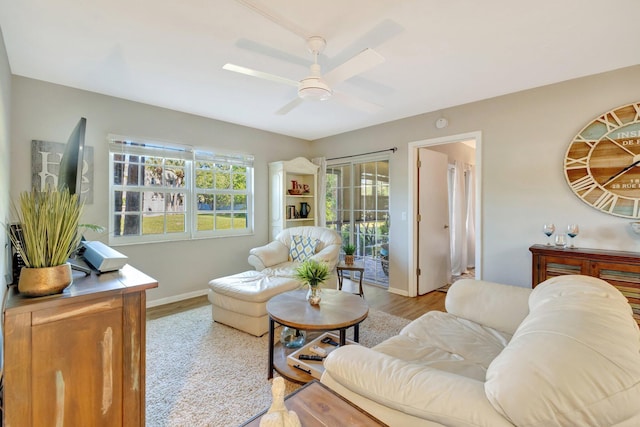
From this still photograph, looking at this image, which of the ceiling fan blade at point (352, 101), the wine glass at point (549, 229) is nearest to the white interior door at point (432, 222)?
the wine glass at point (549, 229)

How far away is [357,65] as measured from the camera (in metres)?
1.82

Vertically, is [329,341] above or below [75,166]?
below

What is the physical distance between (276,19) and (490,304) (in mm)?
2317

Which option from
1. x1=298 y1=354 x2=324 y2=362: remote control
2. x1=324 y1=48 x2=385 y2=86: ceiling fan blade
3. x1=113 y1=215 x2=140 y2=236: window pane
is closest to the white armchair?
x1=298 y1=354 x2=324 y2=362: remote control

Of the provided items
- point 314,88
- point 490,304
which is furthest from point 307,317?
point 314,88

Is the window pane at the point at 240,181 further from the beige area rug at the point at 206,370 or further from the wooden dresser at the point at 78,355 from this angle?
the wooden dresser at the point at 78,355

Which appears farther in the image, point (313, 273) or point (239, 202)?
point (239, 202)

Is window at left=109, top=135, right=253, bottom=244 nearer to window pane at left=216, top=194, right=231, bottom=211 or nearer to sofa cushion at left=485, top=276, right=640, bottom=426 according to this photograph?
window pane at left=216, top=194, right=231, bottom=211

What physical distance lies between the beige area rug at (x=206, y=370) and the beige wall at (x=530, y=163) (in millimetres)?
1491

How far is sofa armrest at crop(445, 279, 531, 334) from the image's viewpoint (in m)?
1.78

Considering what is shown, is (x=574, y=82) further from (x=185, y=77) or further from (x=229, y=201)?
(x=229, y=201)

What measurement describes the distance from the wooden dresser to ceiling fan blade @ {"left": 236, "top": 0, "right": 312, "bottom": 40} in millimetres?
1629

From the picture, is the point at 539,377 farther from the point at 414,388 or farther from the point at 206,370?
the point at 206,370

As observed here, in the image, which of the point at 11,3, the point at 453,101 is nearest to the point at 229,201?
the point at 11,3
